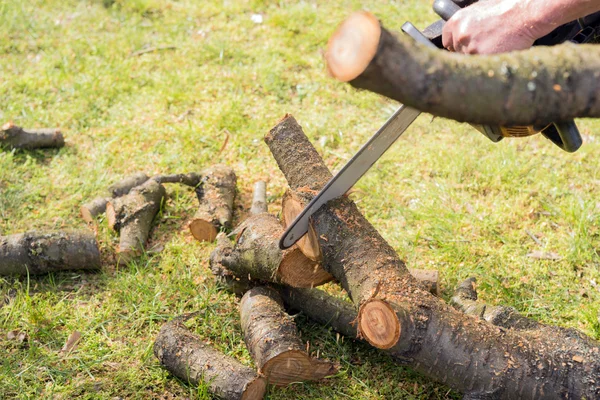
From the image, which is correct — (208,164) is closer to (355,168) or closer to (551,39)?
(355,168)

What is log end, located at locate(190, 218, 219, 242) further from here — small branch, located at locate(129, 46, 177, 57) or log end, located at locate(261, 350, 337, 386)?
small branch, located at locate(129, 46, 177, 57)

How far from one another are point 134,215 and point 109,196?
426 mm

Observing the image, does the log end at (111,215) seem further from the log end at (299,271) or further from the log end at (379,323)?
the log end at (379,323)

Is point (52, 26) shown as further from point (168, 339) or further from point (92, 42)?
point (168, 339)

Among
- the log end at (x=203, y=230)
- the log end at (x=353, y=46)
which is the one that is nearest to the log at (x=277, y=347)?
the log end at (x=203, y=230)

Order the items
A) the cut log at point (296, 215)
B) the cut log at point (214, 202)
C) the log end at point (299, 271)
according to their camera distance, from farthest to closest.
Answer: the cut log at point (214, 202), the log end at point (299, 271), the cut log at point (296, 215)

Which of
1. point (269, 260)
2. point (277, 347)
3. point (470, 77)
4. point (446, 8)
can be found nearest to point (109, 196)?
point (269, 260)

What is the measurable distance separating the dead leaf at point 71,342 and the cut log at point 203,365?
19.4 inches

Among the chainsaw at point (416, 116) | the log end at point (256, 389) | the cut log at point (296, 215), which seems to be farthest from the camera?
the cut log at point (296, 215)

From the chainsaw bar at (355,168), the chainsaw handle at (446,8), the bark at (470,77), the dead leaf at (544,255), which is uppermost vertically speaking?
the bark at (470,77)

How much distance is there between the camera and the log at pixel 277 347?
→ 287cm

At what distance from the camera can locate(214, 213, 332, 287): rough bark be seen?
3.08m

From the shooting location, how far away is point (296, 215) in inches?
121

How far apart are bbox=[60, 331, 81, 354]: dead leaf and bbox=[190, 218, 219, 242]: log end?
97 cm
